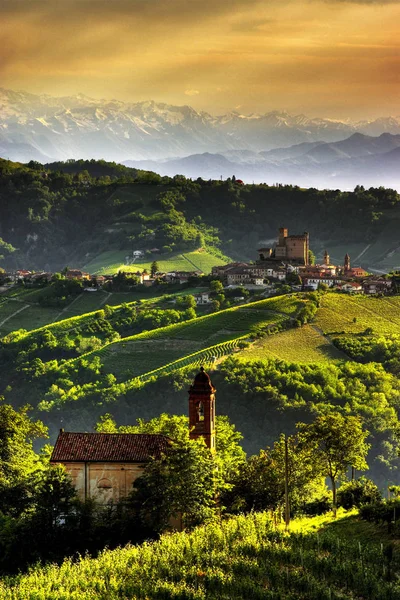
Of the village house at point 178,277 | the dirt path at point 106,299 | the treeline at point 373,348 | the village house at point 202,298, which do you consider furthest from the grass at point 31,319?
the treeline at point 373,348

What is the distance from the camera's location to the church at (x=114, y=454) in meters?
43.7

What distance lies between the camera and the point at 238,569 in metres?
35.5

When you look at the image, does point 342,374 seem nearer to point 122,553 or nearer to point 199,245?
point 122,553

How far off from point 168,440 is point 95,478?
311 cm

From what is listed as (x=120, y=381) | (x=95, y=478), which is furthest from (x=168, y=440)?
(x=120, y=381)

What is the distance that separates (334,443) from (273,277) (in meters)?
85.7

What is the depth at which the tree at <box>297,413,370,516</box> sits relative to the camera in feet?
149

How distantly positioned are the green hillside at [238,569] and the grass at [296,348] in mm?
57858

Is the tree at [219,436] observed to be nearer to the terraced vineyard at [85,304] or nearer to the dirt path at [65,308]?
the dirt path at [65,308]

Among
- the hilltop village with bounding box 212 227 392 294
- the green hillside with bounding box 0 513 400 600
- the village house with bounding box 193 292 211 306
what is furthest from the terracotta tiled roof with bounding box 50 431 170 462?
the village house with bounding box 193 292 211 306

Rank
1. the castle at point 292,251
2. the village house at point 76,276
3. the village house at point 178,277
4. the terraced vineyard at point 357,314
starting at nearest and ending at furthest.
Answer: the terraced vineyard at point 357,314, the village house at point 178,277, the village house at point 76,276, the castle at point 292,251

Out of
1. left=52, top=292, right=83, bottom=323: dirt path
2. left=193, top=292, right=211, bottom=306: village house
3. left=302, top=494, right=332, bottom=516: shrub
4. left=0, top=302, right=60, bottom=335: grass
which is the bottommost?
left=0, top=302, right=60, bottom=335: grass

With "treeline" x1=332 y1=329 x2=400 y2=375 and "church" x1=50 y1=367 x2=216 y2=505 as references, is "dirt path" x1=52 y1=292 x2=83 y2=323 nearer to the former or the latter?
"treeline" x1=332 y1=329 x2=400 y2=375

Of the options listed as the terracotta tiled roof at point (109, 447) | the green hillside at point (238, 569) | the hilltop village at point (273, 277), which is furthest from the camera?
the hilltop village at point (273, 277)
